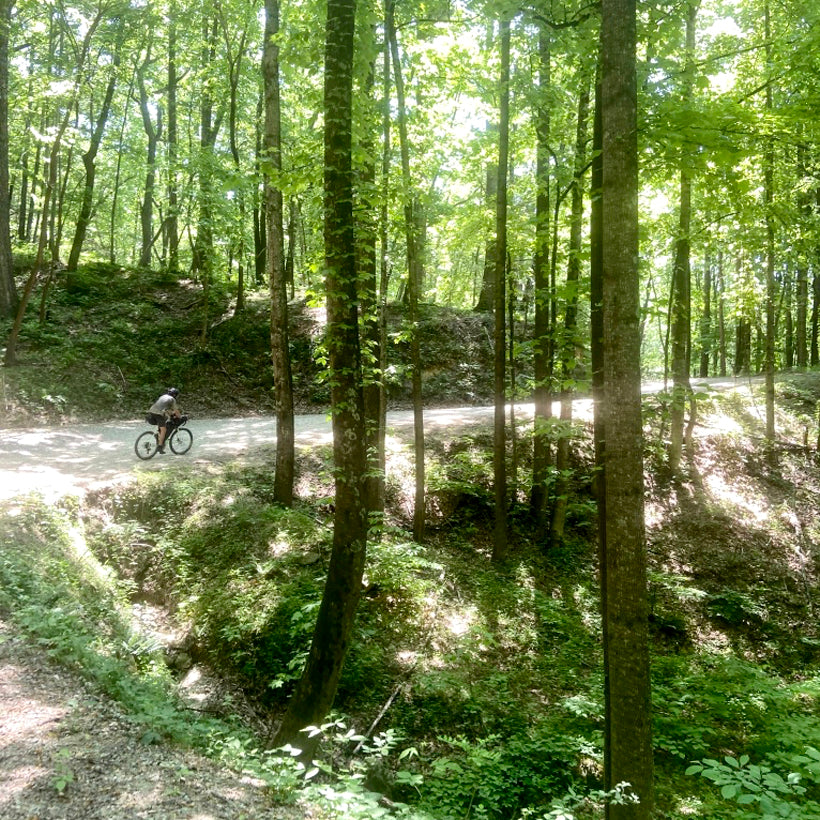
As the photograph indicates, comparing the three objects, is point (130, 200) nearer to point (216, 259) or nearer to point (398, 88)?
point (216, 259)

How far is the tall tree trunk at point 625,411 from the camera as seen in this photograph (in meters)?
4.70

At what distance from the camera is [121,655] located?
282 inches

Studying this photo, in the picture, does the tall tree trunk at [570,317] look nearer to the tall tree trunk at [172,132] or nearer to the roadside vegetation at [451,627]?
the roadside vegetation at [451,627]

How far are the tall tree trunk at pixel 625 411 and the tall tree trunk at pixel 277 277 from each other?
21.0ft

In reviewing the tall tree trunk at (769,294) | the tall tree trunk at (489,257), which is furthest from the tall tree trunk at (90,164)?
the tall tree trunk at (769,294)

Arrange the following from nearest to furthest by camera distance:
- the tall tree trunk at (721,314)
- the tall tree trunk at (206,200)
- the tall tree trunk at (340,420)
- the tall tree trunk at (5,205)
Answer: the tall tree trunk at (340,420), the tall tree trunk at (206,200), the tall tree trunk at (5,205), the tall tree trunk at (721,314)

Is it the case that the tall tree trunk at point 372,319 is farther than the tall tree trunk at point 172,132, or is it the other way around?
the tall tree trunk at point 172,132

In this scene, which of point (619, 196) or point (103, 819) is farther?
point (619, 196)

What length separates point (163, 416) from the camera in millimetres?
12422

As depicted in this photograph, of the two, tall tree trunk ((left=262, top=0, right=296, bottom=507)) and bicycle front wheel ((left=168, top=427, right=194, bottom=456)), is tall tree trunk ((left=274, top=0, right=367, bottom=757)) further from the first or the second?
bicycle front wheel ((left=168, top=427, right=194, bottom=456))

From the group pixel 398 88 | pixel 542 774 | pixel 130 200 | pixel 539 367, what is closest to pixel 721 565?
pixel 539 367

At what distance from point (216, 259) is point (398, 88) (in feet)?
39.0

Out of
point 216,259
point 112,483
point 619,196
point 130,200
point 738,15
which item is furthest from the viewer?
point 130,200

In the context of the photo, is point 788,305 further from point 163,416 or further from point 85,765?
point 85,765
